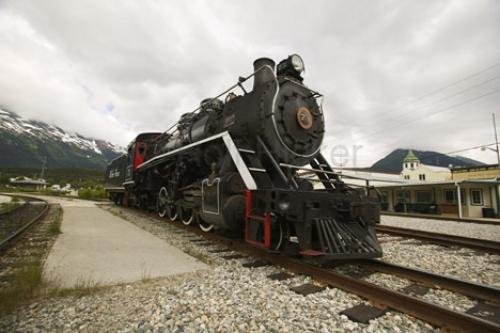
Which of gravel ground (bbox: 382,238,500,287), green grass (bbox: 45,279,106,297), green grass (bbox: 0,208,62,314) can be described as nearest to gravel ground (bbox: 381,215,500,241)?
gravel ground (bbox: 382,238,500,287)

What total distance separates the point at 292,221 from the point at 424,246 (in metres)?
4.34

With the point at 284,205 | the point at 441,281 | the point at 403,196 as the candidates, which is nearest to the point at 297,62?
the point at 284,205

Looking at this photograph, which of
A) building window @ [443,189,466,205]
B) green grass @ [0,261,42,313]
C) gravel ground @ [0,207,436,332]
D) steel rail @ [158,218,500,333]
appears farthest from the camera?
building window @ [443,189,466,205]

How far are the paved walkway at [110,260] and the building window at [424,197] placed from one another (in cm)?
2354

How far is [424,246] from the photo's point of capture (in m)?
6.84

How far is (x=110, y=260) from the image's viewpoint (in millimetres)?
4926

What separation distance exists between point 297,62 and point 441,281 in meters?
4.78

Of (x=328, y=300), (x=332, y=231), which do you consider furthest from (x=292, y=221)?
(x=328, y=300)

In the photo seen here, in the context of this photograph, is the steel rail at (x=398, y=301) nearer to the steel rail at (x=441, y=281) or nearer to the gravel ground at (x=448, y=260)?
the steel rail at (x=441, y=281)

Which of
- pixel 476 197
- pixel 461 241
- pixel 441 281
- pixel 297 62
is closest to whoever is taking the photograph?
pixel 441 281

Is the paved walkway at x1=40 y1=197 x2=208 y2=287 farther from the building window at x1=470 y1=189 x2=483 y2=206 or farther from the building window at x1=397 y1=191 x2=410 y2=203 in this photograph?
the building window at x1=470 y1=189 x2=483 y2=206

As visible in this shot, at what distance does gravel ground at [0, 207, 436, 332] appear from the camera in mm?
2695

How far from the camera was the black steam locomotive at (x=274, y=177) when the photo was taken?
4383 millimetres

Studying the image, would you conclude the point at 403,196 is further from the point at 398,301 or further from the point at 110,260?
the point at 110,260
